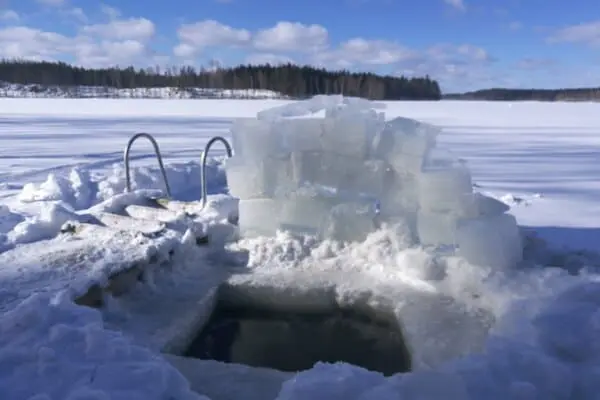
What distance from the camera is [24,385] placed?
2232 mm

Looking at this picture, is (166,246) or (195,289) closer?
(195,289)

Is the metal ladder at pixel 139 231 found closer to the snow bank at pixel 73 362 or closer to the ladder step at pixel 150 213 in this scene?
the ladder step at pixel 150 213

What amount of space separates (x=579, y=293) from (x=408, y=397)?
1.56 m

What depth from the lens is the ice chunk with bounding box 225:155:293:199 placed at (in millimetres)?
4547

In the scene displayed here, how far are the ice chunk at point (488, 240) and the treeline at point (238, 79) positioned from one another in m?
57.0

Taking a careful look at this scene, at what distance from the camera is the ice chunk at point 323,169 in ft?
14.7

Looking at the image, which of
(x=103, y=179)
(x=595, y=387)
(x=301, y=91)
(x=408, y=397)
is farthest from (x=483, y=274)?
(x=301, y=91)

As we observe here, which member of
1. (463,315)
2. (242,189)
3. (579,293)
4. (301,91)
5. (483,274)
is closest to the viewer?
(579,293)

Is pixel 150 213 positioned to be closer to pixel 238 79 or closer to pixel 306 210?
pixel 306 210

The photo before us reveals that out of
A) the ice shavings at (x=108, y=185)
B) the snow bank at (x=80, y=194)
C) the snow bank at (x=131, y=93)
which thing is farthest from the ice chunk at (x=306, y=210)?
the snow bank at (x=131, y=93)

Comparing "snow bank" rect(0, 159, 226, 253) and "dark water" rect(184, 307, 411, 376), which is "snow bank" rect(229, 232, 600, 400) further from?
"snow bank" rect(0, 159, 226, 253)

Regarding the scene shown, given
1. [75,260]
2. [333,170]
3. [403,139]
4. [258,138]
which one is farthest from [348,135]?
[75,260]

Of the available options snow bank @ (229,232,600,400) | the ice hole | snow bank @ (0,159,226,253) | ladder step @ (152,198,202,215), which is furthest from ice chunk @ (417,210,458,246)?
snow bank @ (0,159,226,253)

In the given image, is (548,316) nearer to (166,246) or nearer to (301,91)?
(166,246)
